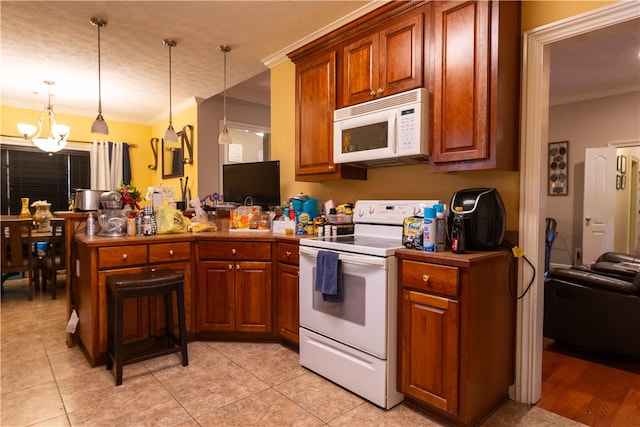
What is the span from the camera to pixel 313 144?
9.91 ft

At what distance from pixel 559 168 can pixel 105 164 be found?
7.28 meters

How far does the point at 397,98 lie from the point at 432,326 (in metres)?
1.38

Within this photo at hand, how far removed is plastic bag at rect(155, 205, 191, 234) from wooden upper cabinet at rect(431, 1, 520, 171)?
6.89ft

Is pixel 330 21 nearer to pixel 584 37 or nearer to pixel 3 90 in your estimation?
pixel 584 37

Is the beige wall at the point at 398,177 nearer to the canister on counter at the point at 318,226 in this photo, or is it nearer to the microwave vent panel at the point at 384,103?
the canister on counter at the point at 318,226

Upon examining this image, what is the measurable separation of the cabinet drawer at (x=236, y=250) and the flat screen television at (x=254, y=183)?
2.09 feet

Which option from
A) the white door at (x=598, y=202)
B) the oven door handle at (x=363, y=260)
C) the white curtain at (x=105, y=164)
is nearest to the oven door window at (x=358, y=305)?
the oven door handle at (x=363, y=260)

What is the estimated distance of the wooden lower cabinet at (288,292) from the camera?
2709mm

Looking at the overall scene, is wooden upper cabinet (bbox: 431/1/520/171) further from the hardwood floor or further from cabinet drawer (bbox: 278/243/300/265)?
the hardwood floor

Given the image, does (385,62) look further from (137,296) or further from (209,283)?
(137,296)

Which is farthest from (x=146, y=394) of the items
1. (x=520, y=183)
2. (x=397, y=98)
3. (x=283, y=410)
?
(x=520, y=183)

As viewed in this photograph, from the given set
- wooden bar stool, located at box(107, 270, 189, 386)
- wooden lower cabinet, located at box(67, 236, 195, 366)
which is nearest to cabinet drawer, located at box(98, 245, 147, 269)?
wooden lower cabinet, located at box(67, 236, 195, 366)

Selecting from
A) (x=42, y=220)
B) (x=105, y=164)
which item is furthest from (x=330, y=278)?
(x=105, y=164)

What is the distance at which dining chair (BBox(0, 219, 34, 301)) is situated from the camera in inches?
161
